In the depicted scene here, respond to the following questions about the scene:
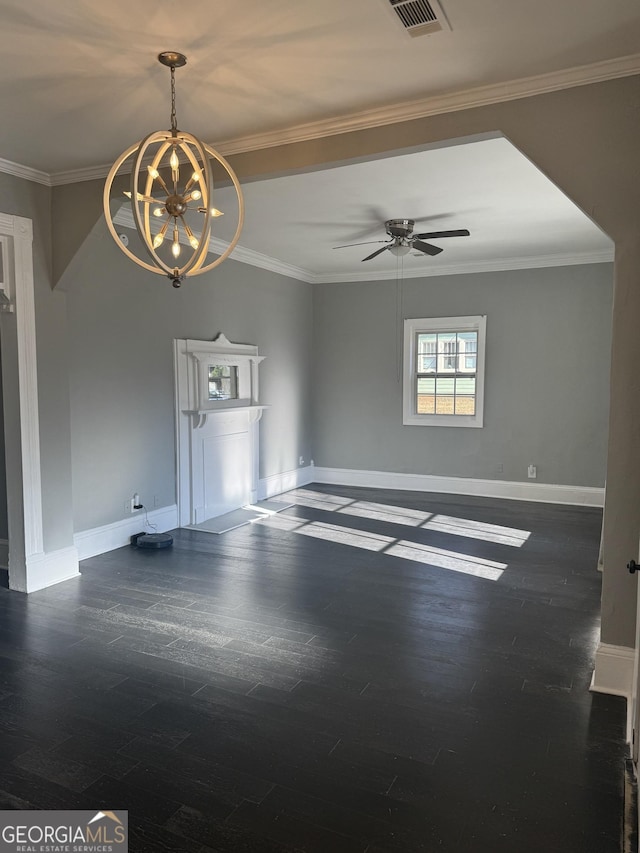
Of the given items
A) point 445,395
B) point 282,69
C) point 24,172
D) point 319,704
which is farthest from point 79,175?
point 445,395

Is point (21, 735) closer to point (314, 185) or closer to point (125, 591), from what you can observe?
point (125, 591)

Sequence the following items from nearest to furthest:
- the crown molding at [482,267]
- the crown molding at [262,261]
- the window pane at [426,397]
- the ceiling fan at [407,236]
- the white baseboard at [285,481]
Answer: the ceiling fan at [407,236], the crown molding at [262,261], the crown molding at [482,267], the white baseboard at [285,481], the window pane at [426,397]

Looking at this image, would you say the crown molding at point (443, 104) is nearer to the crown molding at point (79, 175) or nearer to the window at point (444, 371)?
the crown molding at point (79, 175)

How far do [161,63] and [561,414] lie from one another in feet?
18.9

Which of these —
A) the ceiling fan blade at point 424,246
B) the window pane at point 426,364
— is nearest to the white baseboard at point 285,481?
the window pane at point 426,364

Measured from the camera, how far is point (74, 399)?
186 inches

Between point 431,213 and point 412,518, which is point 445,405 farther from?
point 431,213

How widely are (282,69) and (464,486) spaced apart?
575 centimetres

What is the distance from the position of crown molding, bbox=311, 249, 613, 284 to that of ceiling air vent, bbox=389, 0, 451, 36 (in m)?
4.95

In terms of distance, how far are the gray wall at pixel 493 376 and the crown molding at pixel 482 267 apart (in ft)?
0.24

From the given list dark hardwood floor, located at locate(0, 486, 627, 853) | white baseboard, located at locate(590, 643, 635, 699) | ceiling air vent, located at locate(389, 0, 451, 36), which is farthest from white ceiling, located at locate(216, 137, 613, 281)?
dark hardwood floor, located at locate(0, 486, 627, 853)

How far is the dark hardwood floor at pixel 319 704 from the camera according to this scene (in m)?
2.04

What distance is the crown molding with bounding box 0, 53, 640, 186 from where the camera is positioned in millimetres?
2629

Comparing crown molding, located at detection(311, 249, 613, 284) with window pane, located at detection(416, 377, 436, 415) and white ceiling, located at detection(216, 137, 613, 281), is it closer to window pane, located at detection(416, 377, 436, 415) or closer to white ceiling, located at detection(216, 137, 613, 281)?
white ceiling, located at detection(216, 137, 613, 281)
